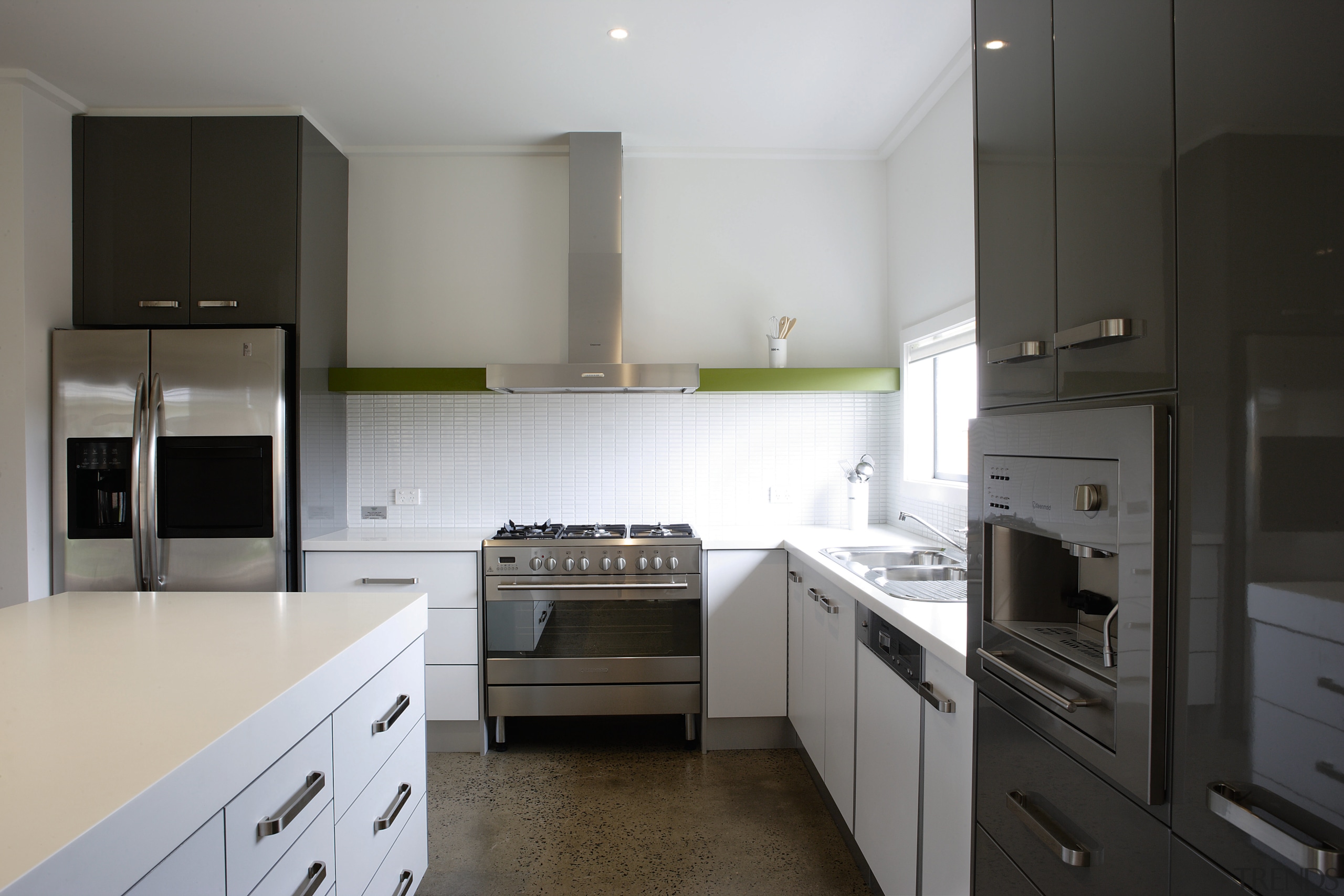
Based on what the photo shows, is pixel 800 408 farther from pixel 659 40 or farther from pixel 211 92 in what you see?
pixel 211 92

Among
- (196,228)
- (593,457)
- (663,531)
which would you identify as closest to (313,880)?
(663,531)

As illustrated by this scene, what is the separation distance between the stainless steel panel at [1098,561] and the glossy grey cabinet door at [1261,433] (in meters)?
0.03

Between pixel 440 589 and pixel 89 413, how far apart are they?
1.54 meters

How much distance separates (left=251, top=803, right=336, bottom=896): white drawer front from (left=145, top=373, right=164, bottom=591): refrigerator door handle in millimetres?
2043

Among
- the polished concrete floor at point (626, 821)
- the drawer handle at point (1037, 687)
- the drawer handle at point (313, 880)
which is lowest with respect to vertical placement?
the polished concrete floor at point (626, 821)

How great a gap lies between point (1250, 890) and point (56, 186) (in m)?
4.02

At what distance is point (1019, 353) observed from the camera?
1.12m

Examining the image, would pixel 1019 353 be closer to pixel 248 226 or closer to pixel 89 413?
pixel 248 226

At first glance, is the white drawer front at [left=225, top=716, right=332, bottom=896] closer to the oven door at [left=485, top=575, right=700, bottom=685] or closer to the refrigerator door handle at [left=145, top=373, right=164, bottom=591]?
the oven door at [left=485, top=575, right=700, bottom=685]

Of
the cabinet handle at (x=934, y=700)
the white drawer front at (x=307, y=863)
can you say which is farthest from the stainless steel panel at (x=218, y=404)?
Result: the cabinet handle at (x=934, y=700)

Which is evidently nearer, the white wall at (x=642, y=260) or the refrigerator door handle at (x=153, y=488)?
the refrigerator door handle at (x=153, y=488)

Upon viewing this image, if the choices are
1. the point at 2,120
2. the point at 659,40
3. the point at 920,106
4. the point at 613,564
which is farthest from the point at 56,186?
the point at 920,106

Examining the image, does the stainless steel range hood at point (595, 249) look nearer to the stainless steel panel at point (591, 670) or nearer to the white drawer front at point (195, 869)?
the stainless steel panel at point (591, 670)

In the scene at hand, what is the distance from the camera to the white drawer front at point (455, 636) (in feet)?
9.03
